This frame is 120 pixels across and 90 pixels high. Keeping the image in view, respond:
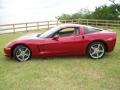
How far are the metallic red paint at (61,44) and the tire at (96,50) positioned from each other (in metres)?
0.15

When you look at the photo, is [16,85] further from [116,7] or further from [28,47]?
[116,7]

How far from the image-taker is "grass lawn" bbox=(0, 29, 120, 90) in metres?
7.82

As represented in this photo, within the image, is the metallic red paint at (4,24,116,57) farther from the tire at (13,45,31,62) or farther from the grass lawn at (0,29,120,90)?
the grass lawn at (0,29,120,90)

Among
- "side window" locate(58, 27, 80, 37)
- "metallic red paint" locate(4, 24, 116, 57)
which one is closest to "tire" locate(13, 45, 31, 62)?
"metallic red paint" locate(4, 24, 116, 57)

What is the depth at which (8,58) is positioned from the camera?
11.5m

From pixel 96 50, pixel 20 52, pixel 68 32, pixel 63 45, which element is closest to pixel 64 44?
pixel 63 45

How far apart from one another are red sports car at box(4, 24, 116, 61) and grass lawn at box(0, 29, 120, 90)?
266 millimetres

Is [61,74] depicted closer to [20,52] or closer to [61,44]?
[61,44]

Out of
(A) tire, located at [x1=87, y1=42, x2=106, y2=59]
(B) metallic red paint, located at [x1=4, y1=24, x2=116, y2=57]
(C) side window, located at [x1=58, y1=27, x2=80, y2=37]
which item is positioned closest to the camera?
(B) metallic red paint, located at [x1=4, y1=24, x2=116, y2=57]

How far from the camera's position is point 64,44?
10.9 m

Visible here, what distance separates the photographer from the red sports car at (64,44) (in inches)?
428

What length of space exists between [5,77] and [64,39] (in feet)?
9.78

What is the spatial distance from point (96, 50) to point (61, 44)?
1.32 metres

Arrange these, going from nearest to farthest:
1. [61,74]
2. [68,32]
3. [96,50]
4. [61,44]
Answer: [61,74], [61,44], [96,50], [68,32]
